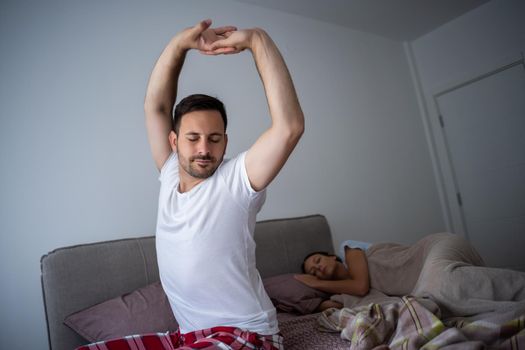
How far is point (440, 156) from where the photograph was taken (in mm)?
4078

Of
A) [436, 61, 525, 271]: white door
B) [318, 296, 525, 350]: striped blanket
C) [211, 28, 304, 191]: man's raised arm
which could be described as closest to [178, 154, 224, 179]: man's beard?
[211, 28, 304, 191]: man's raised arm

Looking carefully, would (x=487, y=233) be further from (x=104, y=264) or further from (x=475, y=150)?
(x=104, y=264)

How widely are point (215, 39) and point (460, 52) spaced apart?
3490 mm

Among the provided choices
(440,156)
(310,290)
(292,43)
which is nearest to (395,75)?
(440,156)

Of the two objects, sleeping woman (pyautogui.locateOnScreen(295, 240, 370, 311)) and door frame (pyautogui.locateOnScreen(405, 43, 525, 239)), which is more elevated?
door frame (pyautogui.locateOnScreen(405, 43, 525, 239))

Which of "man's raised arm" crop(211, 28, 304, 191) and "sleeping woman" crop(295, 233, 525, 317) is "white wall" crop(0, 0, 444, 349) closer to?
"sleeping woman" crop(295, 233, 525, 317)

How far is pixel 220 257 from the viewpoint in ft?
3.36

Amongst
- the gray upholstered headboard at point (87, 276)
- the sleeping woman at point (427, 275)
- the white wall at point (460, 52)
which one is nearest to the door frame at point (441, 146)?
the white wall at point (460, 52)

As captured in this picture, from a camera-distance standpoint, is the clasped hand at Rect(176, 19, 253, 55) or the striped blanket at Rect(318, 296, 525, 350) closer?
the striped blanket at Rect(318, 296, 525, 350)

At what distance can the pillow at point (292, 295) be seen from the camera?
1.90 m

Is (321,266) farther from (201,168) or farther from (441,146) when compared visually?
(441,146)

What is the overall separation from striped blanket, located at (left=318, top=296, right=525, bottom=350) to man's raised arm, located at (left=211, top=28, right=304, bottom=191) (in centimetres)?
56

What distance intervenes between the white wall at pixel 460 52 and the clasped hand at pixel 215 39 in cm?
336

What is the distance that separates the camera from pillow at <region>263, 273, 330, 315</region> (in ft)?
6.23
